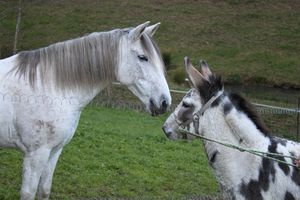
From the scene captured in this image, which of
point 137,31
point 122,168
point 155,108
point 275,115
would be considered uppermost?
point 137,31

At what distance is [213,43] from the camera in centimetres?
3011

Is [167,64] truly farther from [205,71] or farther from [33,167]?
[205,71]

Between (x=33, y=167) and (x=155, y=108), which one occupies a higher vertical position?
(x=155, y=108)

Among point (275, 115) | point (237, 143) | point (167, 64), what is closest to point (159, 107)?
point (237, 143)

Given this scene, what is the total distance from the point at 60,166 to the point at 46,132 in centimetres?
320

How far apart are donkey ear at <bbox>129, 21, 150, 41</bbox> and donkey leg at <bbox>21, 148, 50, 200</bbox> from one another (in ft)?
4.49

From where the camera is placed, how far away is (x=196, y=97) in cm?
471

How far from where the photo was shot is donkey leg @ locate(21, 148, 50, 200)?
5.03 m

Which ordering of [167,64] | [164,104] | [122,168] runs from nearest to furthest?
[164,104] → [122,168] → [167,64]

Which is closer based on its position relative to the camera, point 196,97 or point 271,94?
point 196,97

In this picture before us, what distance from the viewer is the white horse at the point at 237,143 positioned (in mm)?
4414

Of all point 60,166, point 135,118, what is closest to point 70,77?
point 60,166

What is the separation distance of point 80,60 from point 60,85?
0.33 meters

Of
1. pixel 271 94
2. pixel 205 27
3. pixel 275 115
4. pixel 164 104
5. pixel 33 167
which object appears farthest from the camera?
pixel 205 27
